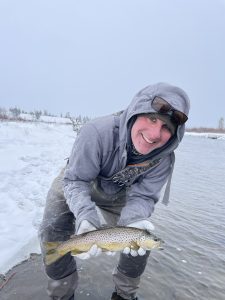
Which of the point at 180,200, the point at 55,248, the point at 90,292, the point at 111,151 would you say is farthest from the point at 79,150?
the point at 180,200

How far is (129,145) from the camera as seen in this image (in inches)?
161

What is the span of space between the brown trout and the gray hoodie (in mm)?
168

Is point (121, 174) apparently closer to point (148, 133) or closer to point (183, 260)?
point (148, 133)

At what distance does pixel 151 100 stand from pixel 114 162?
0.88m

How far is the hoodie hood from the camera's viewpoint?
3764 millimetres

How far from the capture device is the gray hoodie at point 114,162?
381 cm

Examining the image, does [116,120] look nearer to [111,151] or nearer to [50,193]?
[111,151]

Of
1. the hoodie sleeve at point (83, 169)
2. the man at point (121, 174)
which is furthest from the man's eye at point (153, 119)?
the hoodie sleeve at point (83, 169)

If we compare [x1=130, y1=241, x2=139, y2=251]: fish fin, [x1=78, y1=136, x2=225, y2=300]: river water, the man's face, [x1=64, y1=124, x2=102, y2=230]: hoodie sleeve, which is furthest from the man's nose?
[x1=78, y1=136, x2=225, y2=300]: river water

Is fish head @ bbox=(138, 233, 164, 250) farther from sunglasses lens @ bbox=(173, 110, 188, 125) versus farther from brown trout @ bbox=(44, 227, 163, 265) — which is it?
sunglasses lens @ bbox=(173, 110, 188, 125)

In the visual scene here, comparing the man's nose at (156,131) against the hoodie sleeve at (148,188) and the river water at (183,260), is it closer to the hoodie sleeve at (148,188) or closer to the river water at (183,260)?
the hoodie sleeve at (148,188)

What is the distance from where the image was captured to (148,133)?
3877 mm

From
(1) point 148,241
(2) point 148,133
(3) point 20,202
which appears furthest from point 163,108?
(3) point 20,202

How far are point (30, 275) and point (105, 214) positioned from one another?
123 centimetres
